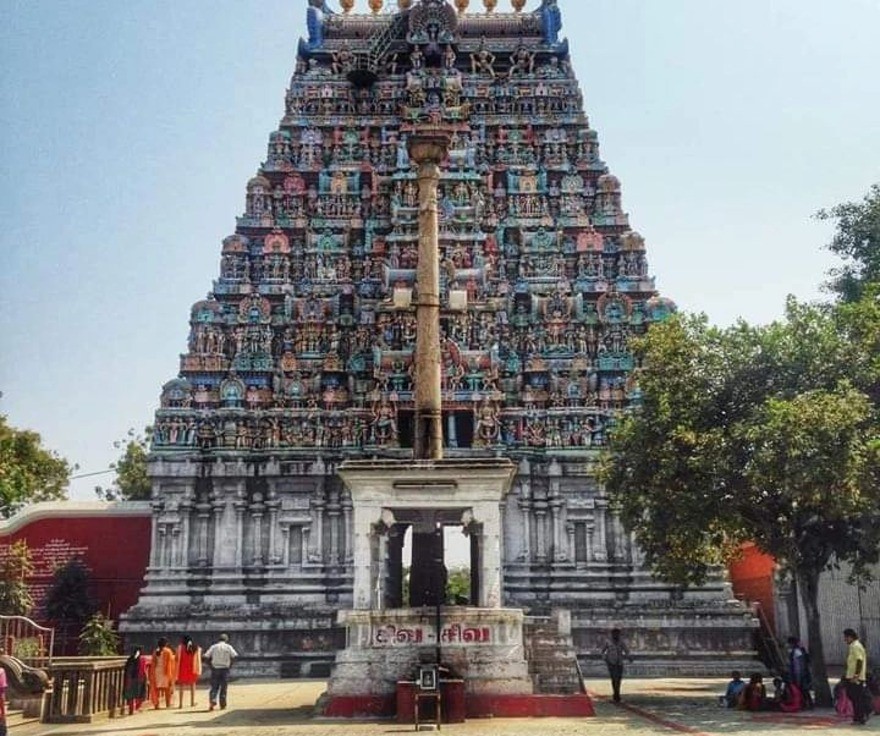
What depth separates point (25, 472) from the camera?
129ft

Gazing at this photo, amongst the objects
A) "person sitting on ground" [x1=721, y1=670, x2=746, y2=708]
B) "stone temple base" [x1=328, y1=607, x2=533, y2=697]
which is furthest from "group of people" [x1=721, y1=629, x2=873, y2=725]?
"stone temple base" [x1=328, y1=607, x2=533, y2=697]

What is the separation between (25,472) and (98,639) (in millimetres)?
10997

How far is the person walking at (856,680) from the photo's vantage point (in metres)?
17.9

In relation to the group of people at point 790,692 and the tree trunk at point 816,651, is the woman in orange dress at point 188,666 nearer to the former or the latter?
the group of people at point 790,692

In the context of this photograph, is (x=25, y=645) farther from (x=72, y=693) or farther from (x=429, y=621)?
(x=429, y=621)

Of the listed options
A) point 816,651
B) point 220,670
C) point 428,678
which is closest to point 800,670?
point 816,651

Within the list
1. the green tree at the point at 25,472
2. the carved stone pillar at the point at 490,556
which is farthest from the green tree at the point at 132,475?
the carved stone pillar at the point at 490,556

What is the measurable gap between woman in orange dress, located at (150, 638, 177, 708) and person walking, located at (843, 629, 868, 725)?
13.6 metres

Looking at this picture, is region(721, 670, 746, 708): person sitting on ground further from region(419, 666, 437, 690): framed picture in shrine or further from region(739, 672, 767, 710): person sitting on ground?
region(419, 666, 437, 690): framed picture in shrine

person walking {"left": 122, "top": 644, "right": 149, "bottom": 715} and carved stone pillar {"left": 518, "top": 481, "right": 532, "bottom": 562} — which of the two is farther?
carved stone pillar {"left": 518, "top": 481, "right": 532, "bottom": 562}

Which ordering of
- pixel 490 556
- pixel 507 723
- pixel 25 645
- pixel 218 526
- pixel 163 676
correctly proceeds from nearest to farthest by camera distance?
pixel 507 723, pixel 490 556, pixel 163 676, pixel 25 645, pixel 218 526

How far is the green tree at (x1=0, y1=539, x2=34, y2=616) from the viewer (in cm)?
3186

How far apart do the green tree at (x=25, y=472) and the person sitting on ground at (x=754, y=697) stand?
77.4ft

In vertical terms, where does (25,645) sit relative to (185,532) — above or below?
below
